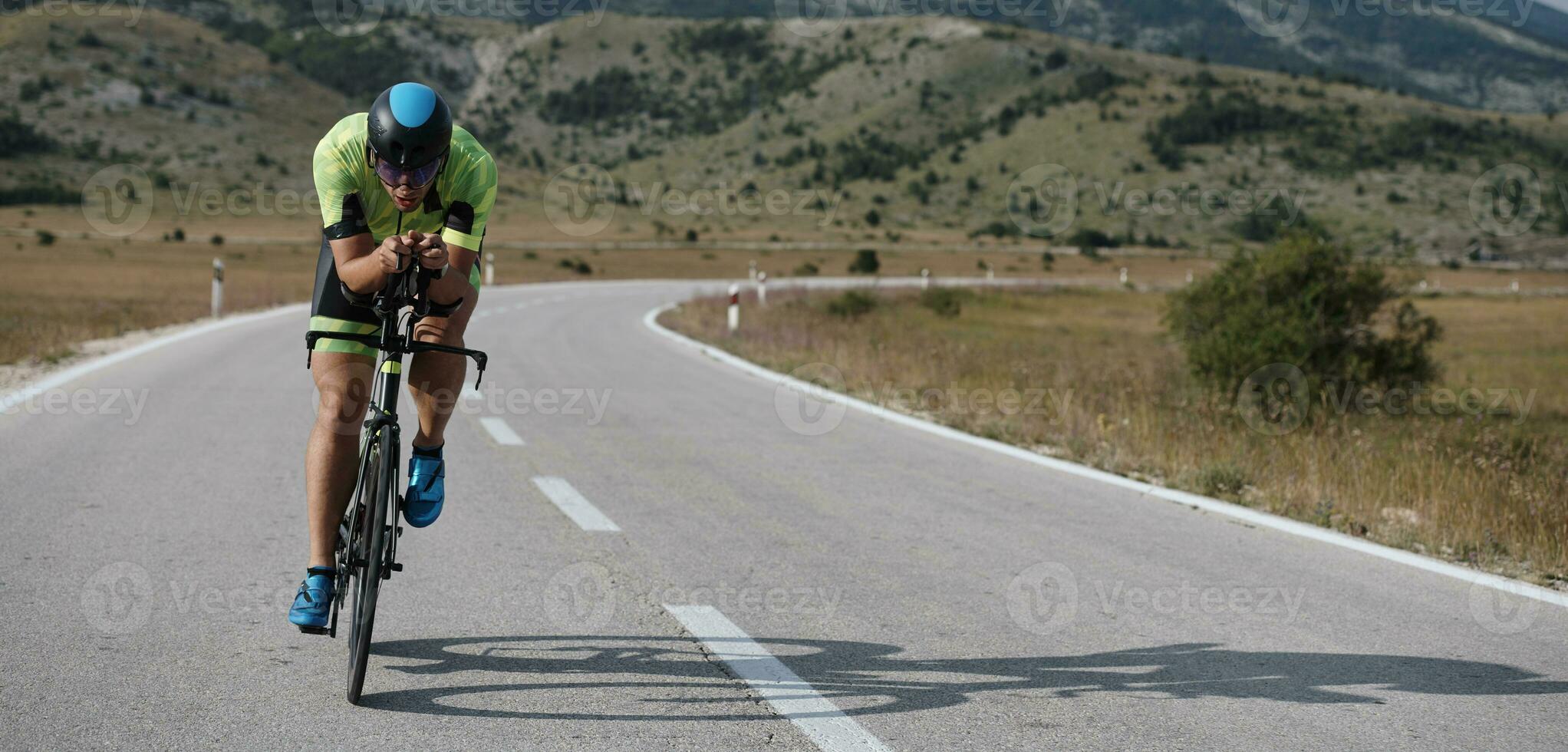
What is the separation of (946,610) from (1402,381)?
14.0 m

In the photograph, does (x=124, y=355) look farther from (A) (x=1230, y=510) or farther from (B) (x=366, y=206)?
(B) (x=366, y=206)

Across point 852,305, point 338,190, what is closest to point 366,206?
point 338,190

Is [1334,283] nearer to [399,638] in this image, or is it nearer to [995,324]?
[399,638]

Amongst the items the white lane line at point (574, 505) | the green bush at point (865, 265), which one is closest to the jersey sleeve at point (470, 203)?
the white lane line at point (574, 505)

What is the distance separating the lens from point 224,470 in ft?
28.1

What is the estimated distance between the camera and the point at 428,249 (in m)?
4.02

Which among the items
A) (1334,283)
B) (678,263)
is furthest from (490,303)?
(678,263)

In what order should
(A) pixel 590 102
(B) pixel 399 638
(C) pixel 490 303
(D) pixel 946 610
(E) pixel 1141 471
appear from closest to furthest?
(B) pixel 399 638
(D) pixel 946 610
(E) pixel 1141 471
(C) pixel 490 303
(A) pixel 590 102

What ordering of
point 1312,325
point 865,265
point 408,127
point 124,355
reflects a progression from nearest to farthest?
1. point 408,127
2. point 124,355
3. point 1312,325
4. point 865,265

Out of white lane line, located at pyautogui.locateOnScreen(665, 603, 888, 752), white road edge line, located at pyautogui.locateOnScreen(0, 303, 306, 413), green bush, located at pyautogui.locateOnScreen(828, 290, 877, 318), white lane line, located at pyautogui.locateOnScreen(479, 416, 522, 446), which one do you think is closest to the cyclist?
white lane line, located at pyautogui.locateOnScreen(665, 603, 888, 752)

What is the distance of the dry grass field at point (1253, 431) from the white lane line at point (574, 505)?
3895 millimetres

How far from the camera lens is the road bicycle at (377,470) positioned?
4.17m

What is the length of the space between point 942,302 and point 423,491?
35.2 meters

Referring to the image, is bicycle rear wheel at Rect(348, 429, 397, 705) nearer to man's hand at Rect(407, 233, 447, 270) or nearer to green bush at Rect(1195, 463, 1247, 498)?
man's hand at Rect(407, 233, 447, 270)
